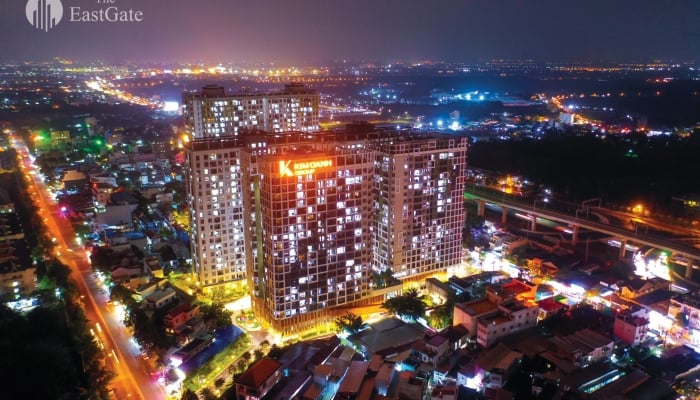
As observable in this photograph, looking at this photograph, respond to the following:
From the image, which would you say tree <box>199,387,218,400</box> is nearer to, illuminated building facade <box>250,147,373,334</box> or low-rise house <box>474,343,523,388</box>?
illuminated building facade <box>250,147,373,334</box>

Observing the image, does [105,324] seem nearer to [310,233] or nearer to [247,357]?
[247,357]

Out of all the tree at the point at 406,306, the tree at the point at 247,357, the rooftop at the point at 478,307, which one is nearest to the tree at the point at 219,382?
the tree at the point at 247,357

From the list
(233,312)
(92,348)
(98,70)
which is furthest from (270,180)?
(98,70)

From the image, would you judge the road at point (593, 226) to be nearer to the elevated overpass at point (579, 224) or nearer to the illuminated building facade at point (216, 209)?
the elevated overpass at point (579, 224)

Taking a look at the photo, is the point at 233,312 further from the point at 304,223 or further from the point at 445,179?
the point at 445,179

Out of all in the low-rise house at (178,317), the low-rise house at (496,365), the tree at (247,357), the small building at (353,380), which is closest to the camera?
the small building at (353,380)

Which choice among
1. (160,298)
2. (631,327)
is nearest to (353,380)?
(160,298)
